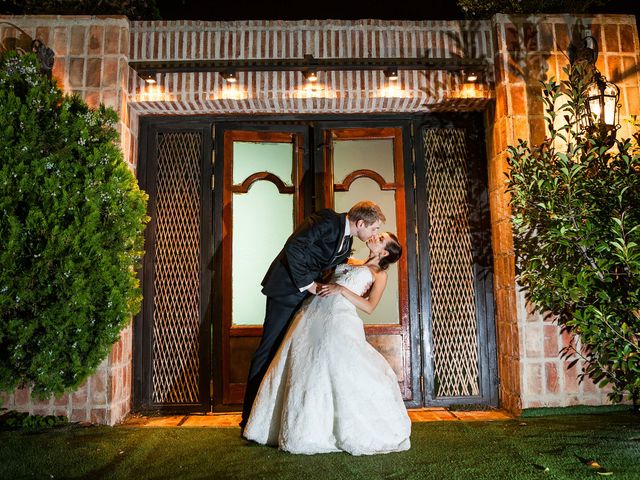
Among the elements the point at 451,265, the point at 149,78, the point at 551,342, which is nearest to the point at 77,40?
the point at 149,78

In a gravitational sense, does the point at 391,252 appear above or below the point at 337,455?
above

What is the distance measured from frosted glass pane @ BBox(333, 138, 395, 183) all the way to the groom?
141cm

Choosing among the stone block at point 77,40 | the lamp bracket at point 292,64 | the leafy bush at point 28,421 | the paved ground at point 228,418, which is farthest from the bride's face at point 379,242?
the stone block at point 77,40

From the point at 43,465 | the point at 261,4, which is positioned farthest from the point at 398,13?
the point at 43,465

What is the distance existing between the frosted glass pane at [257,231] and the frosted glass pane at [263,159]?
16 cm

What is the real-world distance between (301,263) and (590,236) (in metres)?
2.32

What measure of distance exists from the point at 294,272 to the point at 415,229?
1875mm

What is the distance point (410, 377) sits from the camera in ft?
16.1

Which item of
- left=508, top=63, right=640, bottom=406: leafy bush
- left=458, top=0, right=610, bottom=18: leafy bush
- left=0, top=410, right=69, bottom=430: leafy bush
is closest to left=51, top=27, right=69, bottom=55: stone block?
left=0, top=410, right=69, bottom=430: leafy bush

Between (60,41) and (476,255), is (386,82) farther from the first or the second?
(60,41)

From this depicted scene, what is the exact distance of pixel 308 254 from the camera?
3.83 metres

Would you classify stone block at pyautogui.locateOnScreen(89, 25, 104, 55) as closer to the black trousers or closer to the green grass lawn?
the black trousers

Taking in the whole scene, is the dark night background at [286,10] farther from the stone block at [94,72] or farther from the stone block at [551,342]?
the stone block at [551,342]

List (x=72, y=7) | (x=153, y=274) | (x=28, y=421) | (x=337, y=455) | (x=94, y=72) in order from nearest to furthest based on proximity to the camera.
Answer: (x=337, y=455) < (x=28, y=421) < (x=94, y=72) < (x=72, y=7) < (x=153, y=274)
